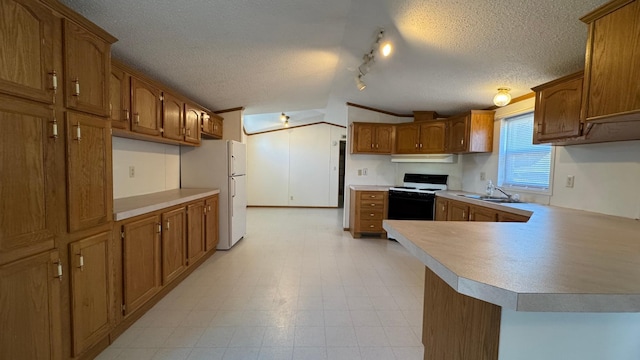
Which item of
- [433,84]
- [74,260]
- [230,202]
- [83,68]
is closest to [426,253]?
[74,260]

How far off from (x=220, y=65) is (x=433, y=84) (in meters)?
2.56

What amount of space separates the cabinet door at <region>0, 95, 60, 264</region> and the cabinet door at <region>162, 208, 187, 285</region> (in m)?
1.09

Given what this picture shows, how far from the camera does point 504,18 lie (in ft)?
6.08

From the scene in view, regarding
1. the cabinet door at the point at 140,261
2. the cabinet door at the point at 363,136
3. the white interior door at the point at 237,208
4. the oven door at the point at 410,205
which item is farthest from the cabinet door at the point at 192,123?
the oven door at the point at 410,205

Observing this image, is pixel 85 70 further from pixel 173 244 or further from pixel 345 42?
pixel 345 42

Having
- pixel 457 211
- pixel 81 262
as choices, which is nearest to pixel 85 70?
pixel 81 262

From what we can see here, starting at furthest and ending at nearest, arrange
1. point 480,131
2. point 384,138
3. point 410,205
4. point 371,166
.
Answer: point 371,166
point 384,138
point 410,205
point 480,131

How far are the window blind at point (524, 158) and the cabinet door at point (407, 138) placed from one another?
1.36 meters

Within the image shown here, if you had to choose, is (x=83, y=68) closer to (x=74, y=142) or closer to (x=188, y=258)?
(x=74, y=142)

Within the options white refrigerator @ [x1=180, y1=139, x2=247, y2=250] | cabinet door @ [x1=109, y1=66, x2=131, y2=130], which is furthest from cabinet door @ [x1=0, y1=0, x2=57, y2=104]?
white refrigerator @ [x1=180, y1=139, x2=247, y2=250]

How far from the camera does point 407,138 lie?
15.6ft

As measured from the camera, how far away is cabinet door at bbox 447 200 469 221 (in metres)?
3.25

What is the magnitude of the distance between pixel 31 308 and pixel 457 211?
3.83 m

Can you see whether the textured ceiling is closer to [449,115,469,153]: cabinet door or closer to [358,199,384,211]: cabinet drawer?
[449,115,469,153]: cabinet door
